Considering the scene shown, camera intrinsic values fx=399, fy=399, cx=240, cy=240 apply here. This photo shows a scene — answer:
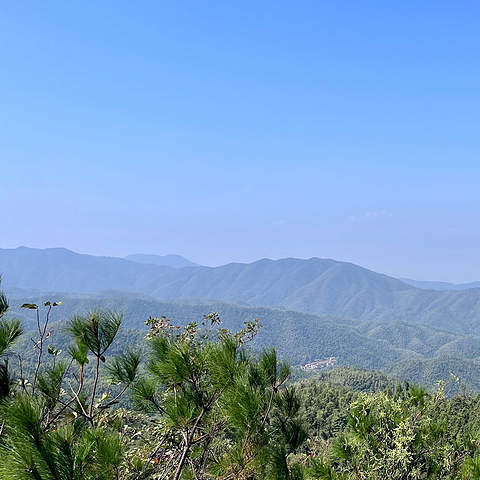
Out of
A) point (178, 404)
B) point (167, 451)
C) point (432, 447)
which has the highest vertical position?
point (178, 404)

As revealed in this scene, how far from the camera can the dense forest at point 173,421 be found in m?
1.44

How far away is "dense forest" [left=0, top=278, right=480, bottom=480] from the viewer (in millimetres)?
1436

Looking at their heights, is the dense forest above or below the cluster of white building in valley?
above

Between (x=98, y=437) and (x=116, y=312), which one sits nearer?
(x=98, y=437)

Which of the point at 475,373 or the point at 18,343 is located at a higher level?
the point at 18,343

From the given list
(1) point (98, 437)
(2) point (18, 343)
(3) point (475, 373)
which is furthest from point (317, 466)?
(3) point (475, 373)

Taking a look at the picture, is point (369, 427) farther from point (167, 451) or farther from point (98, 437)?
point (98, 437)

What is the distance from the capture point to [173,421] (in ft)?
6.83

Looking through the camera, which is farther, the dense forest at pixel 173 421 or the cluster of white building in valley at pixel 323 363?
the cluster of white building in valley at pixel 323 363

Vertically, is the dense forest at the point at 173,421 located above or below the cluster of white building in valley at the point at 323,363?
above

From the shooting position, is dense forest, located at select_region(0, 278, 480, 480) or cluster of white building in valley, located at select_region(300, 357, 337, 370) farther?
cluster of white building in valley, located at select_region(300, 357, 337, 370)

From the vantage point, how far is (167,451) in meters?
2.35

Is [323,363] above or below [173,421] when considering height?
below

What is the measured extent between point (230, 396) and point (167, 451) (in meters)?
0.69
